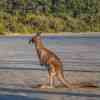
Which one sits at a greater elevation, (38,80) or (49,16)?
(38,80)

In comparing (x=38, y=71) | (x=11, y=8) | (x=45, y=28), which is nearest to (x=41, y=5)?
(x=11, y=8)

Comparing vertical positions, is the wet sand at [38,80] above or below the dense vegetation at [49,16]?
above

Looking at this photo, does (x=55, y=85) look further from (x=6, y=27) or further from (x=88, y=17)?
(x=88, y=17)

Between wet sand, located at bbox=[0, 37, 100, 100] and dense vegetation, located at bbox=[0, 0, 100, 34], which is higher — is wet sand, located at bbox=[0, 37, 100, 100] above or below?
above

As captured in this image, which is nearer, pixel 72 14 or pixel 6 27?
pixel 6 27

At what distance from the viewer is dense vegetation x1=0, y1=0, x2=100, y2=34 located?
6369 centimetres

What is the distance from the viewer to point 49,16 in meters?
68.9

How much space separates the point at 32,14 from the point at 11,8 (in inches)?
161

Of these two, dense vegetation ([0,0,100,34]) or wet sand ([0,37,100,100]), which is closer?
wet sand ([0,37,100,100])

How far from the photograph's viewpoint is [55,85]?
10.8m

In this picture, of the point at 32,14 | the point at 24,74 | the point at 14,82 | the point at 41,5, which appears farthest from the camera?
the point at 41,5

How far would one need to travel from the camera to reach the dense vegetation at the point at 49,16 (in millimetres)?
63688

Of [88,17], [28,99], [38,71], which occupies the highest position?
[28,99]

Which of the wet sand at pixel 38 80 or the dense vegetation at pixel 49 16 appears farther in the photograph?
the dense vegetation at pixel 49 16
